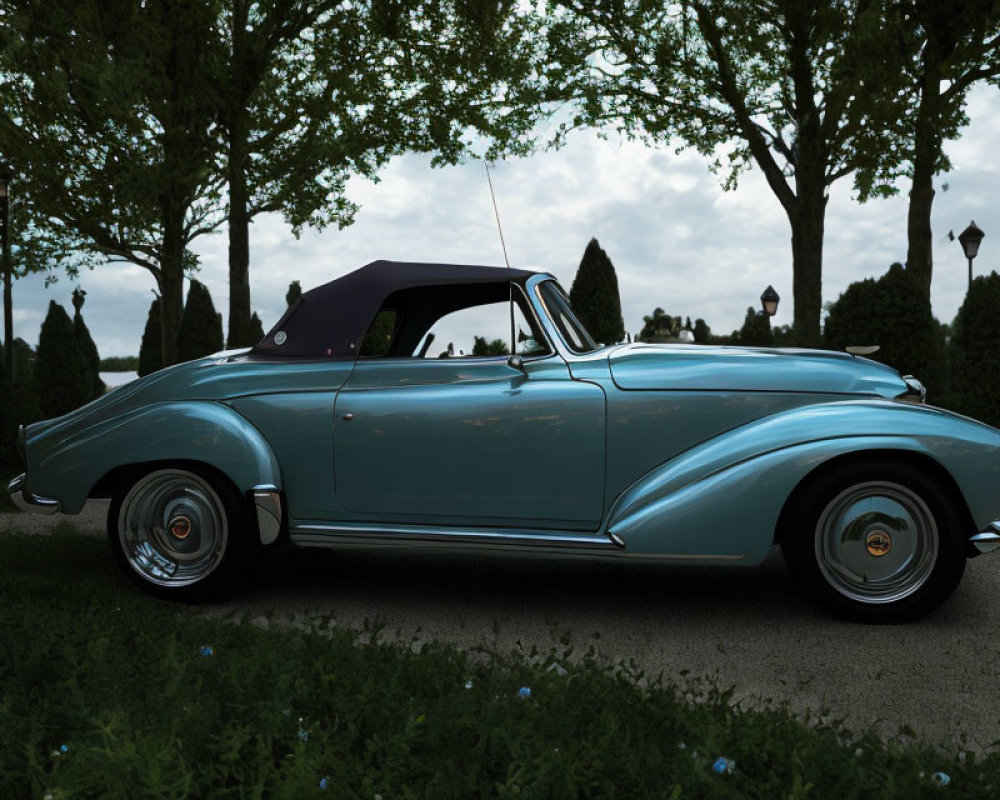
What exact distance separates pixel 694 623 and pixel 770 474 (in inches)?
34.9

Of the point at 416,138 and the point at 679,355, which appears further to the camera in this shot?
the point at 416,138

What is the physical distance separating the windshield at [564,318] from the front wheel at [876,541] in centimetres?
140

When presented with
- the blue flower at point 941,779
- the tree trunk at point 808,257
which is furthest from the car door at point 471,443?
the tree trunk at point 808,257

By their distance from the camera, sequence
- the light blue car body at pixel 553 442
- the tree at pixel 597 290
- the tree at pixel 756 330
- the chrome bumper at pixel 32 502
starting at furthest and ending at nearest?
the tree at pixel 756 330 → the tree at pixel 597 290 → the chrome bumper at pixel 32 502 → the light blue car body at pixel 553 442

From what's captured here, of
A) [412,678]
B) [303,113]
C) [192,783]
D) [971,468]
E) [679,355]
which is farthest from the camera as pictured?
[303,113]

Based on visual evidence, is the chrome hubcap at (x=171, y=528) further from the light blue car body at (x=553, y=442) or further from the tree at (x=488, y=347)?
Result: the tree at (x=488, y=347)

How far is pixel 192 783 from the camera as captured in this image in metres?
2.95

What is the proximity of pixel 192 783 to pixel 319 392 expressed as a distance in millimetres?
2692

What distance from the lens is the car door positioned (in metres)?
5.01

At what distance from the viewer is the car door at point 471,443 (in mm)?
5008

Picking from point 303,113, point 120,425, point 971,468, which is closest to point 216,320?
point 303,113

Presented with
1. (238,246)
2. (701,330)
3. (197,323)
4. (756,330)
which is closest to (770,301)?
(756,330)

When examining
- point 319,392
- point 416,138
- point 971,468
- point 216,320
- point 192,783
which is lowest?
point 192,783

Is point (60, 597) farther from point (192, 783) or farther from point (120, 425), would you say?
point (192, 783)
